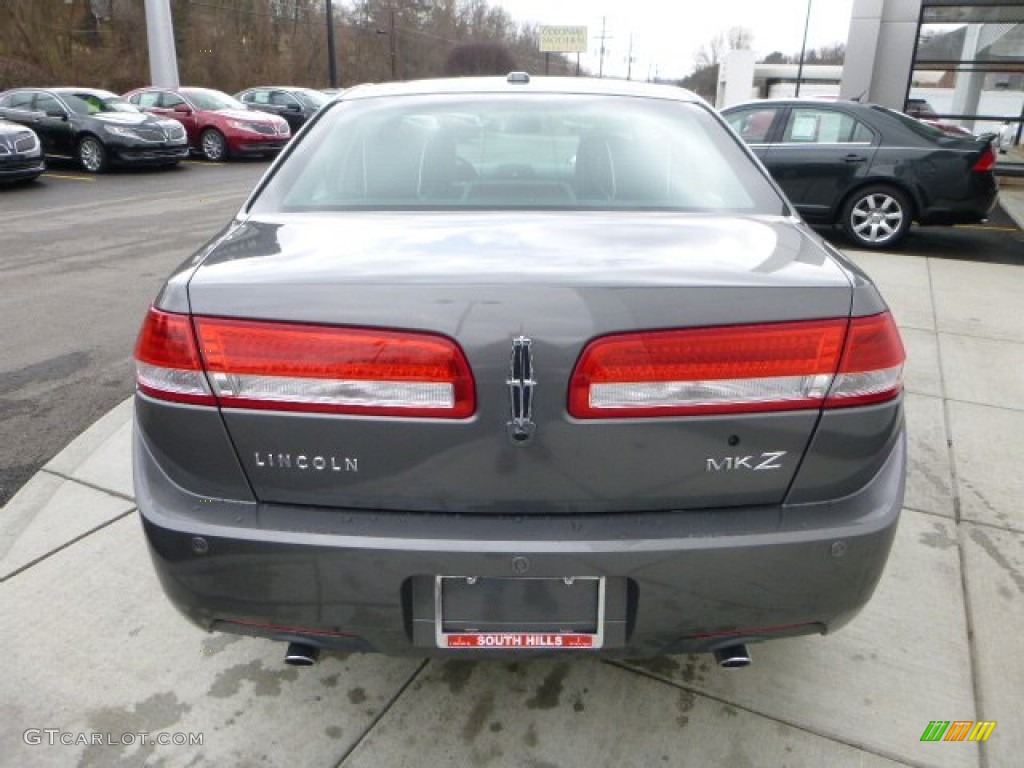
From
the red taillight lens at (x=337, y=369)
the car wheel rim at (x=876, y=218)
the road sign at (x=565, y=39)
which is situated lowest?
the car wheel rim at (x=876, y=218)

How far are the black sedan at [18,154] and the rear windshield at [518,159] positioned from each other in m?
12.0

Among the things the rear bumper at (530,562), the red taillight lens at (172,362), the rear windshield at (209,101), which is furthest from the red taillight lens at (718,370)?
the rear windshield at (209,101)

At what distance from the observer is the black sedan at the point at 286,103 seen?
21922 millimetres

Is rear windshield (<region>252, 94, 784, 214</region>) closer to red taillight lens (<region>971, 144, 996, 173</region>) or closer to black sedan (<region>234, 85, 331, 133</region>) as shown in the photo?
red taillight lens (<region>971, 144, 996, 173</region>)

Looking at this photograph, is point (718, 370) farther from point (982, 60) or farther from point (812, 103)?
point (982, 60)

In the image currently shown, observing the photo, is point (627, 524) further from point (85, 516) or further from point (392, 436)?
point (85, 516)

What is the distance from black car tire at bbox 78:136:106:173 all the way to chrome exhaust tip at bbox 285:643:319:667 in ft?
51.4

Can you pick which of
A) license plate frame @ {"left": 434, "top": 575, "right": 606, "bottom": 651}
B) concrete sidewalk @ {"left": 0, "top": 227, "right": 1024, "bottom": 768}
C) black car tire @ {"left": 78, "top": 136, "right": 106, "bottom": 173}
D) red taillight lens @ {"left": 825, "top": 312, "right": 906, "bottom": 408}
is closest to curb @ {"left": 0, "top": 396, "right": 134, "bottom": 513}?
concrete sidewalk @ {"left": 0, "top": 227, "right": 1024, "bottom": 768}

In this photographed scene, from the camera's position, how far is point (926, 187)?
8297mm

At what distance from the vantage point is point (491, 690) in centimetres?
225

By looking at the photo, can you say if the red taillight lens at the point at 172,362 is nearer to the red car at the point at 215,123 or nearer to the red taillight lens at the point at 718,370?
the red taillight lens at the point at 718,370

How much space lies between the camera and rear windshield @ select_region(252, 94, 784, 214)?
235 centimetres

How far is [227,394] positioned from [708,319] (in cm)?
98

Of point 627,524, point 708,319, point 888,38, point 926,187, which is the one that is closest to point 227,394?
point 627,524
